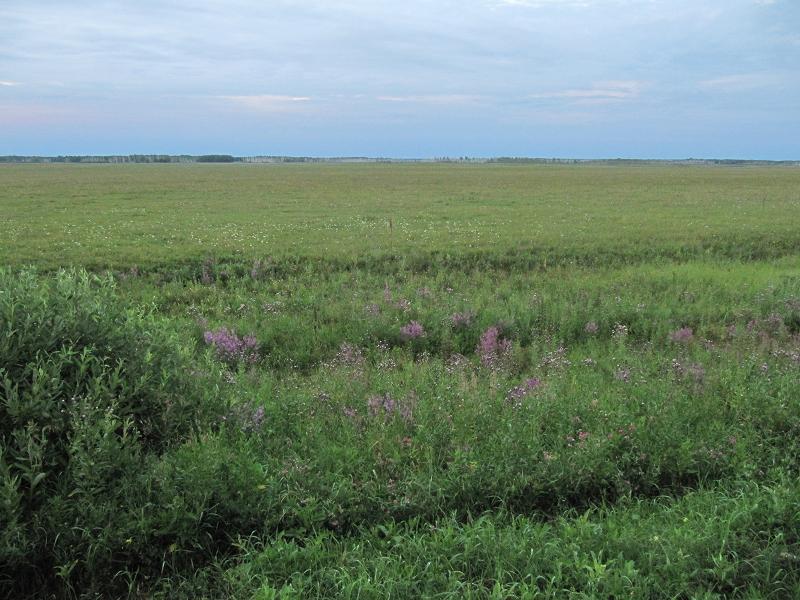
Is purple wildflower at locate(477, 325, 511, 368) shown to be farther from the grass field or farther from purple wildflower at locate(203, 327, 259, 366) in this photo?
purple wildflower at locate(203, 327, 259, 366)

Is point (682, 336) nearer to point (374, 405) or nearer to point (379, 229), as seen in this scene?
point (374, 405)

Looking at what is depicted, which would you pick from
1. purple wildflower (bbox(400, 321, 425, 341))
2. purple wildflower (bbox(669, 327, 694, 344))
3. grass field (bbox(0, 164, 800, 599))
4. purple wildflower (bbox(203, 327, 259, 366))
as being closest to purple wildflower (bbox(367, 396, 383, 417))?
grass field (bbox(0, 164, 800, 599))

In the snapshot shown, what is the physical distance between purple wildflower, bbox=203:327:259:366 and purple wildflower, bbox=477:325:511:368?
3.36 m

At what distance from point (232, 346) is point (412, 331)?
9.38 feet

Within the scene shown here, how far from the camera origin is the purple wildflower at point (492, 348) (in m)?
8.45

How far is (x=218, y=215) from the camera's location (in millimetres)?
29109

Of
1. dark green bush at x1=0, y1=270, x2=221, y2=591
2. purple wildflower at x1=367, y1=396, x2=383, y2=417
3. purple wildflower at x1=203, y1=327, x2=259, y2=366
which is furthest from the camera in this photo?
purple wildflower at x1=203, y1=327, x2=259, y2=366

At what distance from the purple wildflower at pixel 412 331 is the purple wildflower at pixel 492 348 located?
0.99m

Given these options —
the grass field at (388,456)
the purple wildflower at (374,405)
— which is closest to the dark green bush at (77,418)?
the grass field at (388,456)

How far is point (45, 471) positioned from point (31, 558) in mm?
586

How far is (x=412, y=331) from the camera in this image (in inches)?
382

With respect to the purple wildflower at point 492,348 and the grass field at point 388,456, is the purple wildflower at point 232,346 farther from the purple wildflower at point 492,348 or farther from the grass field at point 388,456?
the purple wildflower at point 492,348

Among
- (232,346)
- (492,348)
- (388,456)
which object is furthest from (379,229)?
(388,456)

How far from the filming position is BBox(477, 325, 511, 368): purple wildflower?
8.45 meters
